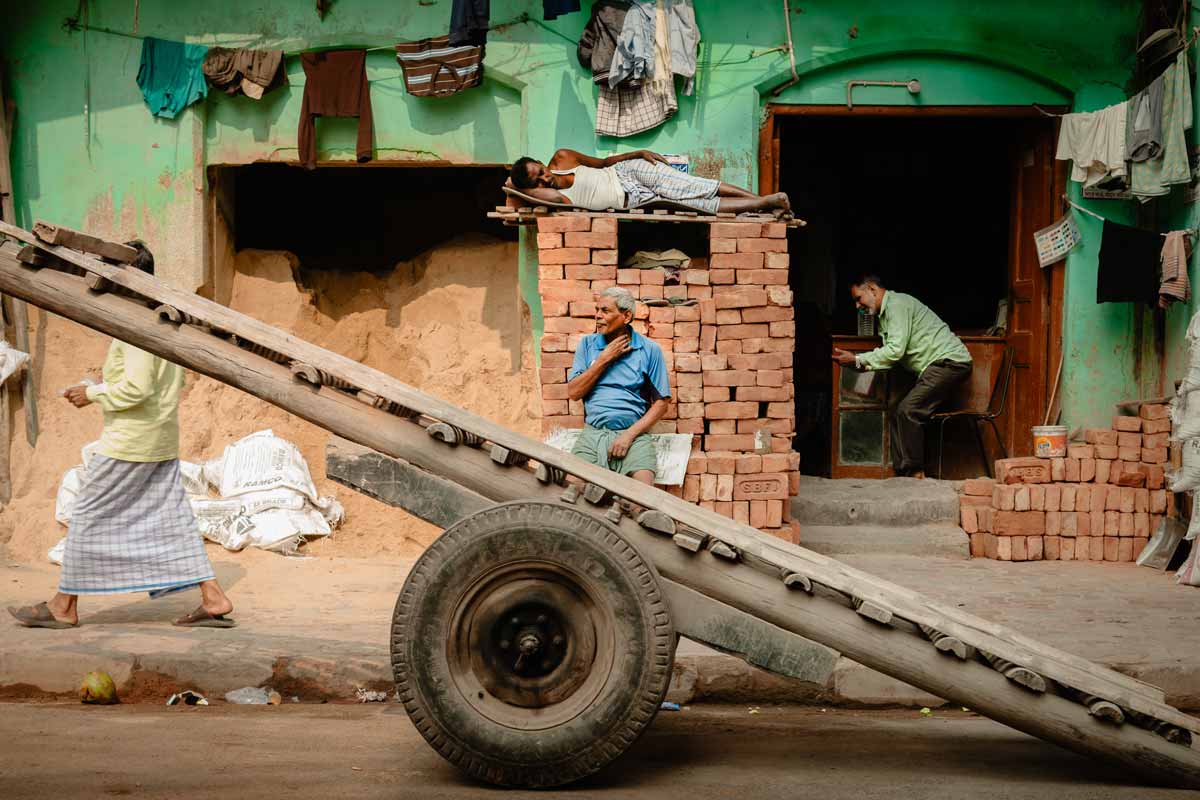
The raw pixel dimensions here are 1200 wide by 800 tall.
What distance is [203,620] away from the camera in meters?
5.60

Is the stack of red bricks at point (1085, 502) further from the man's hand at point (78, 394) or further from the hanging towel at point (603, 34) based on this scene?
the man's hand at point (78, 394)

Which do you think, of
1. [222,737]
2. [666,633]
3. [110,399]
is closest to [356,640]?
[222,737]

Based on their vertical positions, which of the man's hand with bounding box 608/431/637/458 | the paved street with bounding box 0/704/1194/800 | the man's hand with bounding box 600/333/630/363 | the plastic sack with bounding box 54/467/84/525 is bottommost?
the paved street with bounding box 0/704/1194/800

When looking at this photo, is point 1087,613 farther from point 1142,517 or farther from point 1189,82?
point 1189,82

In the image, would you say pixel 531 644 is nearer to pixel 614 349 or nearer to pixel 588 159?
pixel 614 349

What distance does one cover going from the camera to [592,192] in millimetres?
7227

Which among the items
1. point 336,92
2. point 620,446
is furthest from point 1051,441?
point 336,92

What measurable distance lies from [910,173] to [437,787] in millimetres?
9113

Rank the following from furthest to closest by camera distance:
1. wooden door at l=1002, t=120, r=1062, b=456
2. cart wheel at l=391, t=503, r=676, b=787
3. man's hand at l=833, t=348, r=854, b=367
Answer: man's hand at l=833, t=348, r=854, b=367, wooden door at l=1002, t=120, r=1062, b=456, cart wheel at l=391, t=503, r=676, b=787

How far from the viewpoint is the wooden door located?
27.5ft

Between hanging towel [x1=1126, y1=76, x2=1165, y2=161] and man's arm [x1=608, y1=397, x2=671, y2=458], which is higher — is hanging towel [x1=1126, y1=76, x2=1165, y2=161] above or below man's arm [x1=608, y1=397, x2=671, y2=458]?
above

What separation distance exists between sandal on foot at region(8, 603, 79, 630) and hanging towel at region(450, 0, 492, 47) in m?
4.08

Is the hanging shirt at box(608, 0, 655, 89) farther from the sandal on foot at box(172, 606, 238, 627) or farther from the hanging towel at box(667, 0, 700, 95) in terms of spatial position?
the sandal on foot at box(172, 606, 238, 627)

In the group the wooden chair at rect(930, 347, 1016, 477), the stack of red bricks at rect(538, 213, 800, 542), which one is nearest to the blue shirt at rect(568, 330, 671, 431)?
the stack of red bricks at rect(538, 213, 800, 542)
